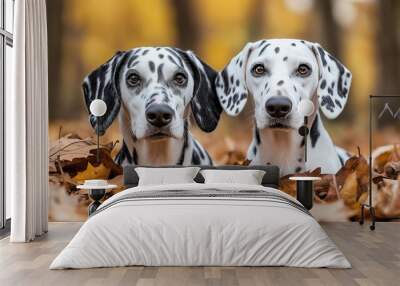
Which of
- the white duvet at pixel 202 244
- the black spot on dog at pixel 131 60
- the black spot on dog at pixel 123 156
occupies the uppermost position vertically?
the black spot on dog at pixel 131 60

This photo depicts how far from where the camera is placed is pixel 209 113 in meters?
7.79

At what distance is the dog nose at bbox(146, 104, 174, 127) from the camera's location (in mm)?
7512

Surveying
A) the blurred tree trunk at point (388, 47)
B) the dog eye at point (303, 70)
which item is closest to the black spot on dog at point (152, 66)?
the dog eye at point (303, 70)

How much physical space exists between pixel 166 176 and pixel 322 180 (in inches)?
80.6

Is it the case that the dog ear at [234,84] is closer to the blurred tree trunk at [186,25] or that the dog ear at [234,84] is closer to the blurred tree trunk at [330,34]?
the blurred tree trunk at [186,25]

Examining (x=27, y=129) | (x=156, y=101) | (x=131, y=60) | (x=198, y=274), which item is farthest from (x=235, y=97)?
(x=198, y=274)

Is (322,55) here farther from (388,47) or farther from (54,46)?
(54,46)

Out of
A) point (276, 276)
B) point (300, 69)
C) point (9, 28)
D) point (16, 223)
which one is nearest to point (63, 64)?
point (9, 28)

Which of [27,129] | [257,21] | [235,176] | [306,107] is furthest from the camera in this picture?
[257,21]

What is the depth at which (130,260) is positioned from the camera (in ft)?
15.6

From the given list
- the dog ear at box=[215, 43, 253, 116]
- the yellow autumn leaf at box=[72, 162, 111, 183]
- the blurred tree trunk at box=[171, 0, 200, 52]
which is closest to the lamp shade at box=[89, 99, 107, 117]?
the yellow autumn leaf at box=[72, 162, 111, 183]

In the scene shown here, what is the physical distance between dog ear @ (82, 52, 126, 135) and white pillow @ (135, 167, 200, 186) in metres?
0.95

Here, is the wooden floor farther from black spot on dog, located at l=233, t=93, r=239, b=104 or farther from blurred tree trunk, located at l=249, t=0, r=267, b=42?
blurred tree trunk, located at l=249, t=0, r=267, b=42

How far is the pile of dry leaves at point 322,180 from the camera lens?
25.5ft
